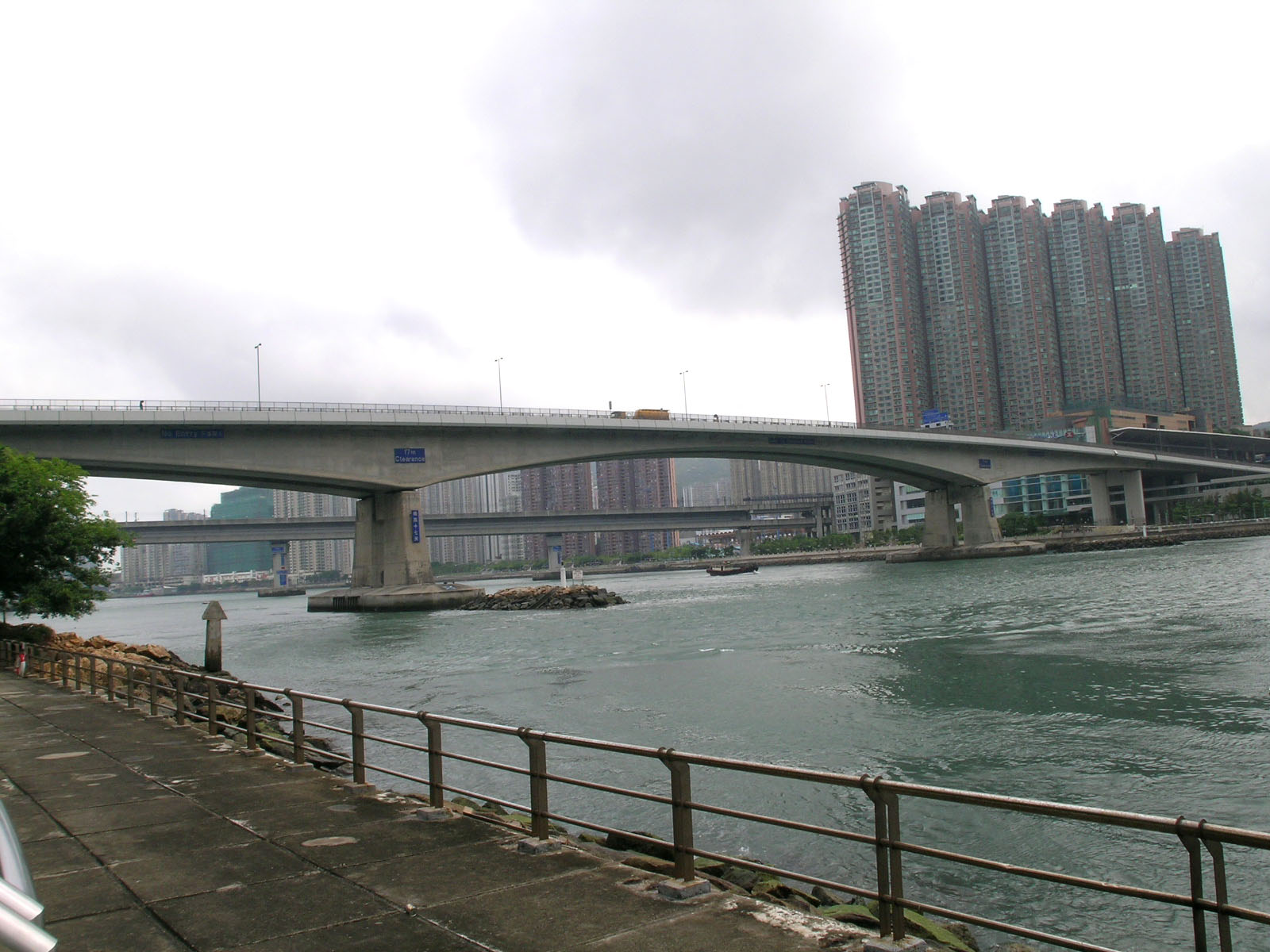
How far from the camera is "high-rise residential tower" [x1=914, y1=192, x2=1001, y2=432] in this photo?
160 metres

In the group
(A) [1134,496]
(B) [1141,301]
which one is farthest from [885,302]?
(A) [1134,496]

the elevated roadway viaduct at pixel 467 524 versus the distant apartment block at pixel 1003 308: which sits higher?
the distant apartment block at pixel 1003 308

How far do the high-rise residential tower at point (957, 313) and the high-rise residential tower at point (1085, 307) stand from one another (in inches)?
534

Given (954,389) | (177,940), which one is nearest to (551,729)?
(177,940)

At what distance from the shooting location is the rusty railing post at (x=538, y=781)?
7402 mm

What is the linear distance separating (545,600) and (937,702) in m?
48.6

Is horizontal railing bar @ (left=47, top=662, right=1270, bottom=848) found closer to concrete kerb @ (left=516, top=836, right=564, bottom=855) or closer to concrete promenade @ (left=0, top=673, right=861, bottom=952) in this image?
concrete promenade @ (left=0, top=673, right=861, bottom=952)

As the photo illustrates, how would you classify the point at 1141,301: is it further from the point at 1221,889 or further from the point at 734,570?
the point at 1221,889

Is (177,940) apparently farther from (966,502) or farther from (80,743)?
(966,502)

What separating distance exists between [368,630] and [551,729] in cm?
3415

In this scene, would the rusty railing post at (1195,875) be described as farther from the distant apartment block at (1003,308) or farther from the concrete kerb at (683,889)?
the distant apartment block at (1003,308)

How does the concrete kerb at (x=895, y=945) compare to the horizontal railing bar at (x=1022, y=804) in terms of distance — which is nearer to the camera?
the horizontal railing bar at (x=1022, y=804)

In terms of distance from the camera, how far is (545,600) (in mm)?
67125

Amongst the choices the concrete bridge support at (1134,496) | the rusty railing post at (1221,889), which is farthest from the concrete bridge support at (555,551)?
the rusty railing post at (1221,889)
